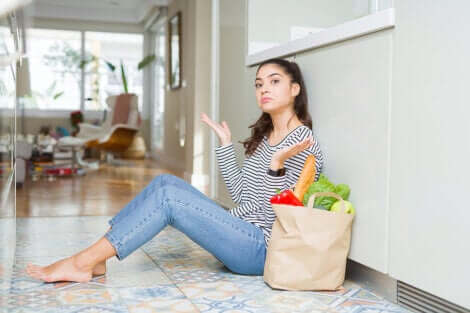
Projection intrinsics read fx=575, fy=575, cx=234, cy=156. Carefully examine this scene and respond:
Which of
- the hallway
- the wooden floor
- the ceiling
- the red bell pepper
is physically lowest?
the wooden floor

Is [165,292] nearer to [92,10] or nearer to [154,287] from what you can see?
[154,287]

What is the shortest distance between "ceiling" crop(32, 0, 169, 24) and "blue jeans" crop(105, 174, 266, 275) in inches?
309

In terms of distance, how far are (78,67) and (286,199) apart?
8.87 metres

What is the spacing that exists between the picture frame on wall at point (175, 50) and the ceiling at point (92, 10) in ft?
5.23

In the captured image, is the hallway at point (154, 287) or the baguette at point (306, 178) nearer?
the hallway at point (154, 287)

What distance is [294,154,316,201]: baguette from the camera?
6.39 feet

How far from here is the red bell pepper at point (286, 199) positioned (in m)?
1.87

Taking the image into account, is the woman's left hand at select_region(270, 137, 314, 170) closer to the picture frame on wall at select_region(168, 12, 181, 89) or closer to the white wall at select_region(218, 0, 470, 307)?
the white wall at select_region(218, 0, 470, 307)

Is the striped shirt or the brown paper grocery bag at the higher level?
the striped shirt

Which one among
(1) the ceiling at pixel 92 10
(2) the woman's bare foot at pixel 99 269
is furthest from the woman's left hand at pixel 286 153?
(1) the ceiling at pixel 92 10

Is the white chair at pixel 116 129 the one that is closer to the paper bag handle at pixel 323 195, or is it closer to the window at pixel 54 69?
the window at pixel 54 69

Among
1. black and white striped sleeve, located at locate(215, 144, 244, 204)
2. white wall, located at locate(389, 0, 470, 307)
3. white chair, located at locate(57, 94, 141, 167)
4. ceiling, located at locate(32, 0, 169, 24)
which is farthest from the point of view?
ceiling, located at locate(32, 0, 169, 24)

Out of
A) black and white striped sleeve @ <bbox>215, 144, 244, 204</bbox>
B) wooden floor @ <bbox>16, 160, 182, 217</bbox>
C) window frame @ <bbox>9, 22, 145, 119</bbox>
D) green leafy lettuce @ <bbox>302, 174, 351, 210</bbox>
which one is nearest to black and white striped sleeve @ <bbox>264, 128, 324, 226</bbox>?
green leafy lettuce @ <bbox>302, 174, 351, 210</bbox>

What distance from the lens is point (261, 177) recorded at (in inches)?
85.0
